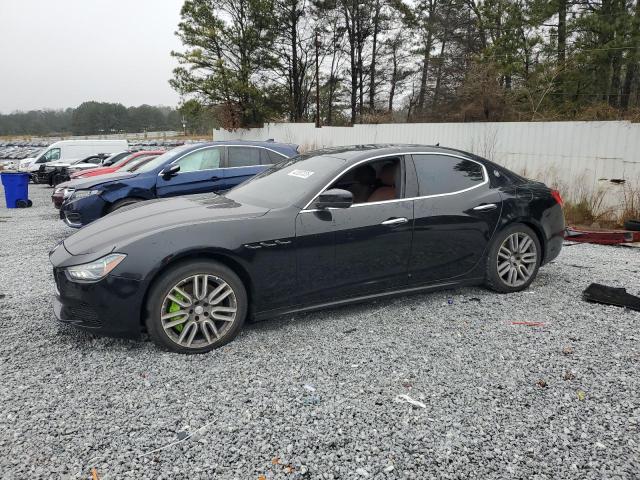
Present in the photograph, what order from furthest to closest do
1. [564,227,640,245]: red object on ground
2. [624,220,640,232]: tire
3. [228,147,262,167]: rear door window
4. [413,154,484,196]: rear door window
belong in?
[228,147,262,167]: rear door window < [624,220,640,232]: tire < [564,227,640,245]: red object on ground < [413,154,484,196]: rear door window

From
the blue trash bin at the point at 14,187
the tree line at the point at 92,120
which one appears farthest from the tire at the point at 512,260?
the tree line at the point at 92,120

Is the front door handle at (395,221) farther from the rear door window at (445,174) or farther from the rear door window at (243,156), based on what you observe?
the rear door window at (243,156)

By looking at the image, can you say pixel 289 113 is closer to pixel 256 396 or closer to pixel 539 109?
pixel 539 109

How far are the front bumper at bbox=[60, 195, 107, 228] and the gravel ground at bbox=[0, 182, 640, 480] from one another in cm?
354

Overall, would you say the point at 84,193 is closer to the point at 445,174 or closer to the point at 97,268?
the point at 97,268

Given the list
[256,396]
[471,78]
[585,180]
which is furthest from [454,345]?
[471,78]

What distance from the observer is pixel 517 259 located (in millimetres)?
5062

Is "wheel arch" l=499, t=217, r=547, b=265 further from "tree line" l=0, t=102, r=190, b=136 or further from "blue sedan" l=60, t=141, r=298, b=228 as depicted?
"tree line" l=0, t=102, r=190, b=136

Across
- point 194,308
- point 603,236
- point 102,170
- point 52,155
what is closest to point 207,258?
point 194,308

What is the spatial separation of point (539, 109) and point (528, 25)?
534 cm

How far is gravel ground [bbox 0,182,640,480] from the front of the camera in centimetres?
251

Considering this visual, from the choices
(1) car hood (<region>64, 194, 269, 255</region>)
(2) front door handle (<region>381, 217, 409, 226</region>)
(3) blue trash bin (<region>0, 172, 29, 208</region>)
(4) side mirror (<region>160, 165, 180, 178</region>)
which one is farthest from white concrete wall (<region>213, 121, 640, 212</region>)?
(3) blue trash bin (<region>0, 172, 29, 208</region>)

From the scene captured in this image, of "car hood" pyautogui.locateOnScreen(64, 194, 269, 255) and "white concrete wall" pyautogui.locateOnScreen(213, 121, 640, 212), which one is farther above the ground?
"white concrete wall" pyautogui.locateOnScreen(213, 121, 640, 212)

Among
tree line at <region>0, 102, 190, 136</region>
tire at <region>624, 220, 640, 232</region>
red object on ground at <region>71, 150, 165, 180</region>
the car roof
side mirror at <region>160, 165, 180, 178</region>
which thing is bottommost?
tire at <region>624, 220, 640, 232</region>
